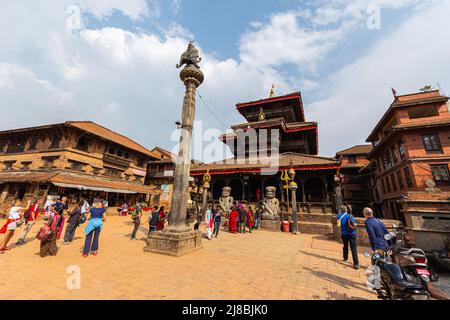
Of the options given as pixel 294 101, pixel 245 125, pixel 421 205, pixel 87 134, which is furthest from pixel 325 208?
pixel 87 134

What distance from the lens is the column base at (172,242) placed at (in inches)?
243

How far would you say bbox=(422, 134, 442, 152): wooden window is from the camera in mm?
16922

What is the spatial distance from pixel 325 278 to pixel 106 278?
516cm

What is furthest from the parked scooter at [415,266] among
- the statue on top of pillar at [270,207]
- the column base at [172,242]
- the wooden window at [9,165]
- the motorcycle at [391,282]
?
the wooden window at [9,165]

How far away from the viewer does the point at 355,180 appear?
3050 cm

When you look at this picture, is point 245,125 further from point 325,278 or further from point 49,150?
point 49,150

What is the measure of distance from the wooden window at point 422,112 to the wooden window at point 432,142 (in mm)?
2689

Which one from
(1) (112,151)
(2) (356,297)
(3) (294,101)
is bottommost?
(2) (356,297)

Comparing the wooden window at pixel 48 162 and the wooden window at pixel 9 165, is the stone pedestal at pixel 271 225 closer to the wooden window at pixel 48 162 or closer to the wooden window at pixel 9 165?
the wooden window at pixel 48 162

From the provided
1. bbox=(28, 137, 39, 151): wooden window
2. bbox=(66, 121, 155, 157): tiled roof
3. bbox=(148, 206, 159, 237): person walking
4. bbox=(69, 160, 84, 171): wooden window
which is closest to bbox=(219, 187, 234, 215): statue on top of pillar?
bbox=(148, 206, 159, 237): person walking

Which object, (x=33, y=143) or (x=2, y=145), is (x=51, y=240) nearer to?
(x=33, y=143)
